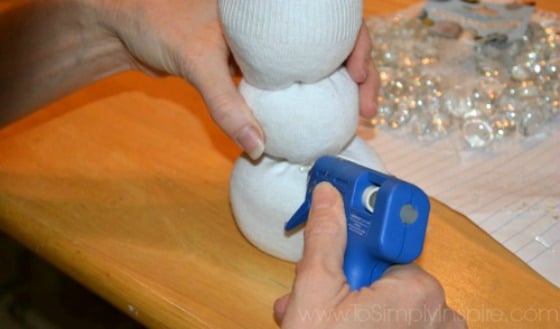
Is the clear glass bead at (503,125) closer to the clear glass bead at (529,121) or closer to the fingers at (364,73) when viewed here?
the clear glass bead at (529,121)

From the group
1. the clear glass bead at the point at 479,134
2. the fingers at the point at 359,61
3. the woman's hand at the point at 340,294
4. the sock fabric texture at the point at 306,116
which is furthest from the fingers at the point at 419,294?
the clear glass bead at the point at 479,134

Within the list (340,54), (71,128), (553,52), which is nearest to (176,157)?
(71,128)

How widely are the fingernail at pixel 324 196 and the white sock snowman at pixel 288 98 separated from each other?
0.19 feet

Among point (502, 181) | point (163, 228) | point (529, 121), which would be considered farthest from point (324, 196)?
point (529, 121)

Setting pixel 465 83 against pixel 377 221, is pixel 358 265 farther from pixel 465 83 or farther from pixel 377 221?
pixel 465 83

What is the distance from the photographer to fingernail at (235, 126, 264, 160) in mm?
541

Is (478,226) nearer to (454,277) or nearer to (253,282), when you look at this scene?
(454,277)

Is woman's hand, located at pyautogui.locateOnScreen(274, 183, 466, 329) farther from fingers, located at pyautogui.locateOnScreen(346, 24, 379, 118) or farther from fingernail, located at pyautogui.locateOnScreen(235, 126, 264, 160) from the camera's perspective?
fingers, located at pyautogui.locateOnScreen(346, 24, 379, 118)

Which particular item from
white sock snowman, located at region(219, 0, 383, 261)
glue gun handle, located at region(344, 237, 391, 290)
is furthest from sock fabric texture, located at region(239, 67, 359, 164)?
glue gun handle, located at region(344, 237, 391, 290)

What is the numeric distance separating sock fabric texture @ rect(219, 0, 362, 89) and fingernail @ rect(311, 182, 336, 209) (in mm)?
92

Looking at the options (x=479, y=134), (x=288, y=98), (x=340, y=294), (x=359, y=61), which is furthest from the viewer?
(x=479, y=134)

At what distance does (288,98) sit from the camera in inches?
21.1

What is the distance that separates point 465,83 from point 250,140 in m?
0.42

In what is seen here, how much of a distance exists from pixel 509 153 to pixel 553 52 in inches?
8.0
